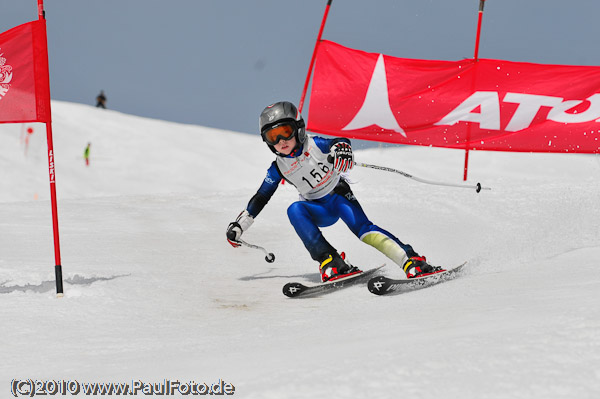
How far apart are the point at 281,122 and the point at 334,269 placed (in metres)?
1.10

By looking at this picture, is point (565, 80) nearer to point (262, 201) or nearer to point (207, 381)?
point (262, 201)

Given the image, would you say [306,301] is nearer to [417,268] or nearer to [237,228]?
[417,268]

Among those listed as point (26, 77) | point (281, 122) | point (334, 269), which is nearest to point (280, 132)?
point (281, 122)

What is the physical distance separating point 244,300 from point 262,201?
3.18 ft

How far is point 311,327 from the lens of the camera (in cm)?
313

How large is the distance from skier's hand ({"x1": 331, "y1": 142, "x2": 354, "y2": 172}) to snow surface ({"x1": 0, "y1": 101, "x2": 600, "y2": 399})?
0.88 meters

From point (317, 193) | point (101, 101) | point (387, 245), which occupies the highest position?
point (101, 101)

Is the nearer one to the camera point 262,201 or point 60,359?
point 60,359

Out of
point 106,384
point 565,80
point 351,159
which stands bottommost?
point 106,384

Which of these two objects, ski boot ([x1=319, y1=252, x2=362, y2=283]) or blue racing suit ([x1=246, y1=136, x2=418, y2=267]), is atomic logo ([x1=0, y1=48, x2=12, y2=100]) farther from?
ski boot ([x1=319, y1=252, x2=362, y2=283])

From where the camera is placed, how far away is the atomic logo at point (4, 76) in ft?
13.8

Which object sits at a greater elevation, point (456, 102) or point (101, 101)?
point (101, 101)

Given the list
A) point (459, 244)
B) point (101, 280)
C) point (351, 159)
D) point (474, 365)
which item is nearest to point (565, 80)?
point (459, 244)

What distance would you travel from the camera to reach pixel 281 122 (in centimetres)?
448
